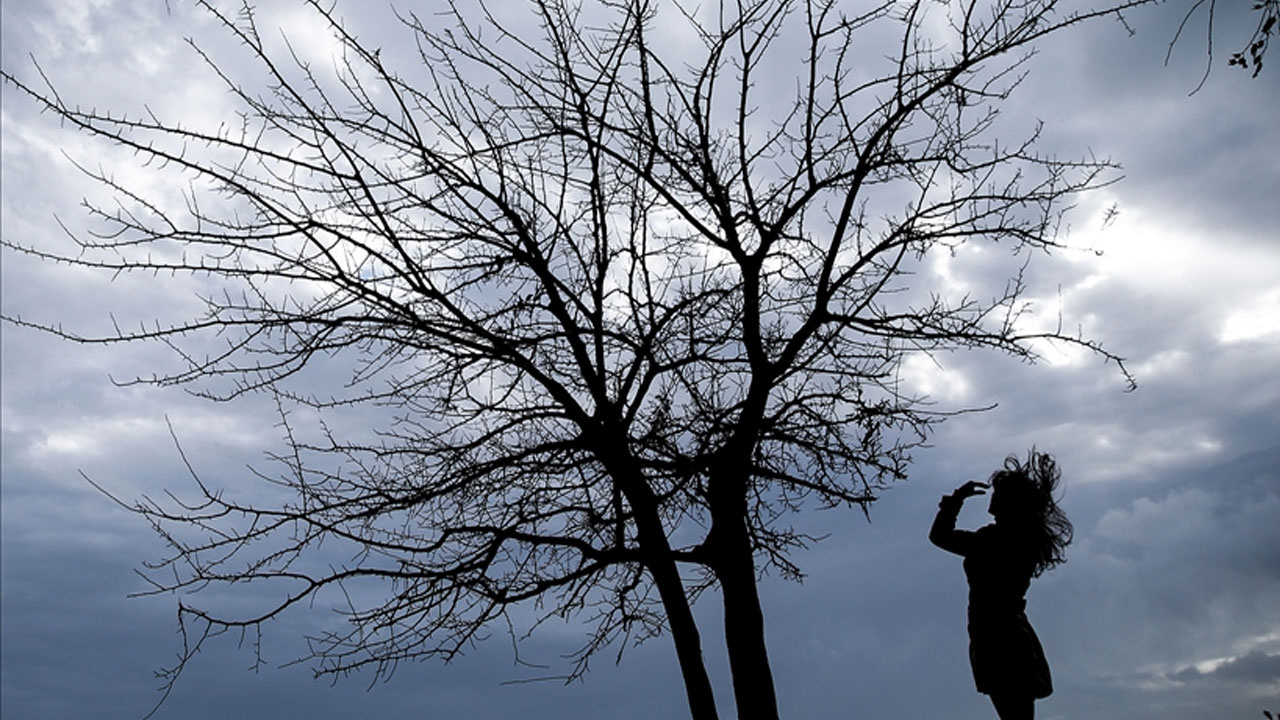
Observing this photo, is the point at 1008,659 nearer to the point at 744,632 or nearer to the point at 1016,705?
the point at 1016,705

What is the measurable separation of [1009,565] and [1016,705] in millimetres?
776

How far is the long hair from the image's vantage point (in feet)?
20.1

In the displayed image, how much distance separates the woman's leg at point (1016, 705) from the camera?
19.2 ft

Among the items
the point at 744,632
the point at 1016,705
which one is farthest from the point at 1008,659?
the point at 744,632

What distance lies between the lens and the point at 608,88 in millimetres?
7309

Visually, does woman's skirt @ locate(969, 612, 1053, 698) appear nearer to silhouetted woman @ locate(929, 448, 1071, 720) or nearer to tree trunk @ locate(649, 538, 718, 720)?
silhouetted woman @ locate(929, 448, 1071, 720)

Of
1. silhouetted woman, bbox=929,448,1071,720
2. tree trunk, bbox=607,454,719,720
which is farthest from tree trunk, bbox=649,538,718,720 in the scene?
silhouetted woman, bbox=929,448,1071,720

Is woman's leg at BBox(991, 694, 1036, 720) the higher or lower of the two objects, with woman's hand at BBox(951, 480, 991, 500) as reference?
lower

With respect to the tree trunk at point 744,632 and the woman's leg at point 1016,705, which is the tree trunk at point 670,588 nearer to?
the tree trunk at point 744,632

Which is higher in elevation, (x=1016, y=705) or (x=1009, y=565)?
(x=1009, y=565)

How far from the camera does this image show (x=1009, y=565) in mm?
6035

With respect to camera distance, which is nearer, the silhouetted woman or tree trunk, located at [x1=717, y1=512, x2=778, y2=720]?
the silhouetted woman

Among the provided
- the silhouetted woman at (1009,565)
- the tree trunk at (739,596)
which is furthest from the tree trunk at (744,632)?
the silhouetted woman at (1009,565)

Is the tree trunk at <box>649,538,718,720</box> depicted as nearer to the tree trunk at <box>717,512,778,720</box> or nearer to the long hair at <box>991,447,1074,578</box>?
A: the tree trunk at <box>717,512,778,720</box>
